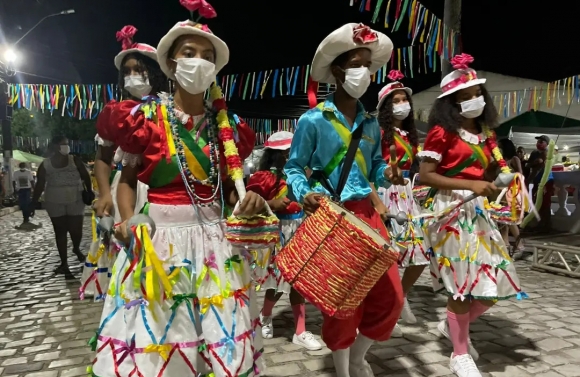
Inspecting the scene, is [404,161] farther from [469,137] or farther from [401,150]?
[469,137]

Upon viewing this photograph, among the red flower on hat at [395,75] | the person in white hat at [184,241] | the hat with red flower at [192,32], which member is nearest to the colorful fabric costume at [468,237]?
the person in white hat at [184,241]

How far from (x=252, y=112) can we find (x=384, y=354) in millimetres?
17033

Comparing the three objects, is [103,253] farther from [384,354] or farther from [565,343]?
[565,343]

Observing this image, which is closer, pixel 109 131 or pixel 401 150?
pixel 109 131

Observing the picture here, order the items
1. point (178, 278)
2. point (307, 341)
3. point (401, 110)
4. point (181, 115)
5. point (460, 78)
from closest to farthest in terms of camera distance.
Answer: point (178, 278)
point (181, 115)
point (460, 78)
point (307, 341)
point (401, 110)

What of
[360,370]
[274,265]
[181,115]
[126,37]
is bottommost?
[360,370]

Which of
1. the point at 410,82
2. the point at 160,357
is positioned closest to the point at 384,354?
the point at 160,357

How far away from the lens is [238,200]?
249 centimetres

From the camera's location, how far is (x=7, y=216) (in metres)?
17.7

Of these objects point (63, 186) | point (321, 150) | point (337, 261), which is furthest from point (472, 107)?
point (63, 186)

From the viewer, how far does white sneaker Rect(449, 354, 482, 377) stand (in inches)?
127

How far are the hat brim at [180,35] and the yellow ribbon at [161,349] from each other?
1.38 metres

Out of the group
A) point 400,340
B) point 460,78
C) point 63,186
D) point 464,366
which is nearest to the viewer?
point 464,366

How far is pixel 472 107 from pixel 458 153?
0.35 metres
